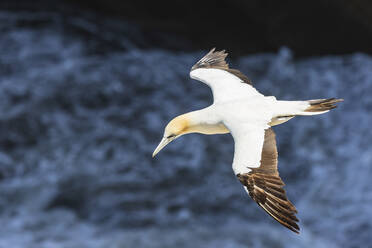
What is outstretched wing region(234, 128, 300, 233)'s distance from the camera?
5613 millimetres

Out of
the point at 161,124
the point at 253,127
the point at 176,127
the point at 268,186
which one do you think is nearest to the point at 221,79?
the point at 176,127

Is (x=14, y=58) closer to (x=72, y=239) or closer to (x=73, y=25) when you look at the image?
(x=73, y=25)

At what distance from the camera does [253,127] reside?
659cm

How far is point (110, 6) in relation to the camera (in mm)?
16312

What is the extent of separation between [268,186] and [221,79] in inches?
104

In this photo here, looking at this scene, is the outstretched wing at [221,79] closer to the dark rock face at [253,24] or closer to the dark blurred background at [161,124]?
the dark blurred background at [161,124]

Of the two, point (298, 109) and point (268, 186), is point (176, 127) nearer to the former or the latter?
point (298, 109)

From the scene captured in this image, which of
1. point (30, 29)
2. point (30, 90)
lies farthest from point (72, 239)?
point (30, 29)

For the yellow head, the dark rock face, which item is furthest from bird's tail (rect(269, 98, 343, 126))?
the dark rock face

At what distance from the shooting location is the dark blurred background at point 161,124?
12.3 metres

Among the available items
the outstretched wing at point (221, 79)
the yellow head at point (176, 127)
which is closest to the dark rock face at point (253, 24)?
the outstretched wing at point (221, 79)

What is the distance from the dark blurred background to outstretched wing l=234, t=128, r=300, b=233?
19.5 ft

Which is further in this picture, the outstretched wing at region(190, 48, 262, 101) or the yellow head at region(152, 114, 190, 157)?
the outstretched wing at region(190, 48, 262, 101)

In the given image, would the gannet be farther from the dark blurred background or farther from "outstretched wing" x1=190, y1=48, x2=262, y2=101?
the dark blurred background
